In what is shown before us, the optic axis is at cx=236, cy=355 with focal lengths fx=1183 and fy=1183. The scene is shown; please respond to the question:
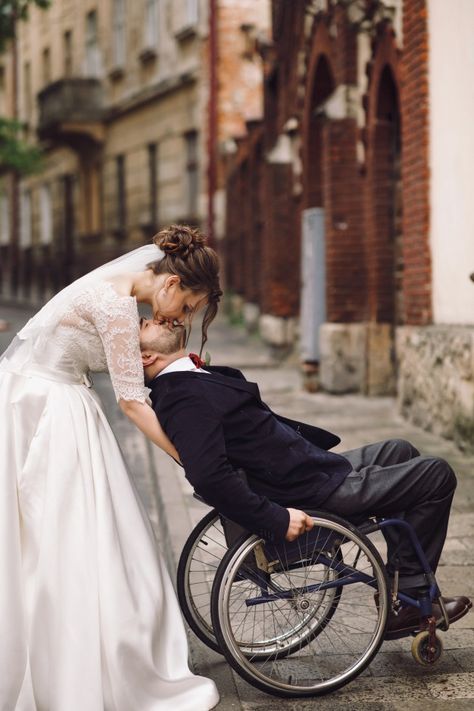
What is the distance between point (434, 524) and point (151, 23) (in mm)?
24799

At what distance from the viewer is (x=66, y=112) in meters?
30.7

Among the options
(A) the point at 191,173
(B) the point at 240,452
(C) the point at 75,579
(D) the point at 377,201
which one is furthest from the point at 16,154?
(C) the point at 75,579

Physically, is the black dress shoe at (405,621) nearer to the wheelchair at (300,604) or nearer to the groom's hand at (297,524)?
the wheelchair at (300,604)

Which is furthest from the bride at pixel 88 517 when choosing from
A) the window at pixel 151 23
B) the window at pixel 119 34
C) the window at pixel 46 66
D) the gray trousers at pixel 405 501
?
the window at pixel 46 66

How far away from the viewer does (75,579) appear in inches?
147

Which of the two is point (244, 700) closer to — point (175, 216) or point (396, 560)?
point (396, 560)

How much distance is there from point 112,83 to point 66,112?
162 centimetres

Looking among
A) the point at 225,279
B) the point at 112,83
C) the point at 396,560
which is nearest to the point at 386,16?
the point at 396,560

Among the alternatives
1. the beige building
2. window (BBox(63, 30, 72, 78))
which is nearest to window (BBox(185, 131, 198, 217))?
the beige building

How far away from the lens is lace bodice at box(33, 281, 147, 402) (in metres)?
3.77

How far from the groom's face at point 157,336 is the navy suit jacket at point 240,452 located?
0.11m

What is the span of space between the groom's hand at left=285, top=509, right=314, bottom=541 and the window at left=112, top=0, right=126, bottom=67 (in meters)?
26.7

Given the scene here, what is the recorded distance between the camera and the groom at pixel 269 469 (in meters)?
3.73

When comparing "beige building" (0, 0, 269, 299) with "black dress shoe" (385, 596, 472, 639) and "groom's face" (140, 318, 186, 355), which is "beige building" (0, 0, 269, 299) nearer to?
"groom's face" (140, 318, 186, 355)
